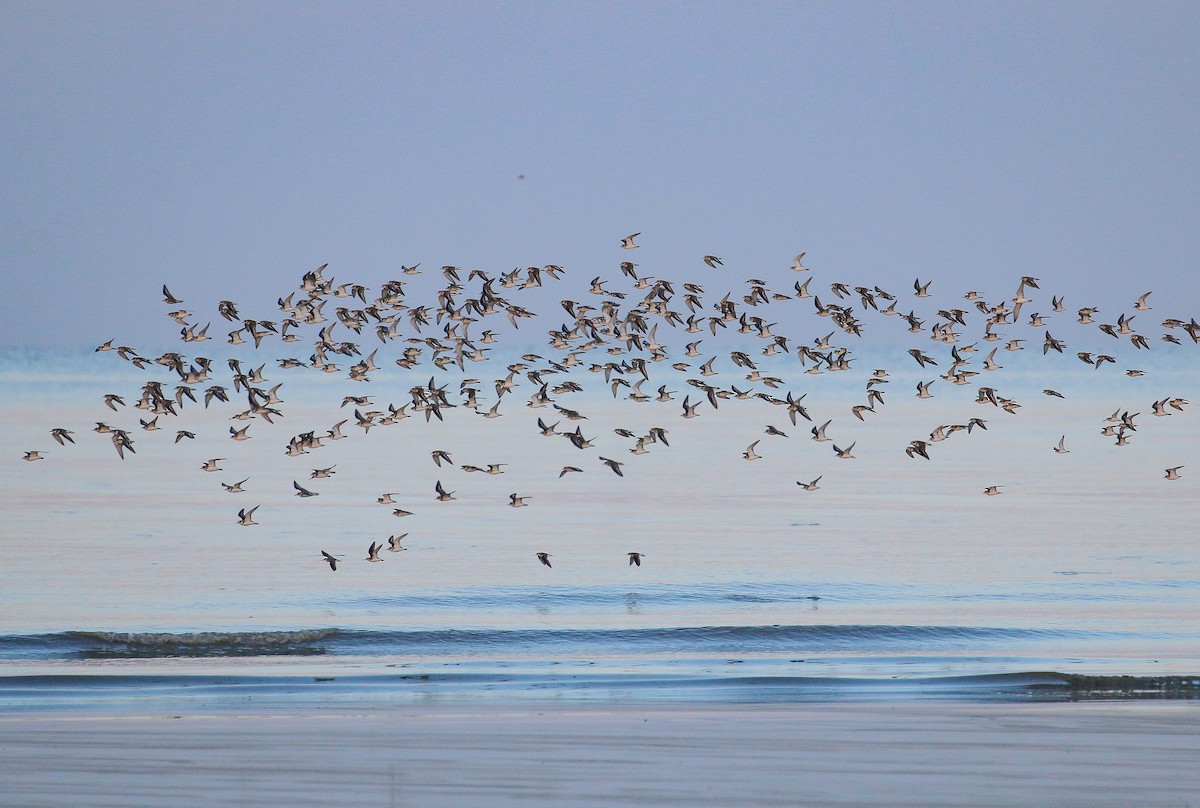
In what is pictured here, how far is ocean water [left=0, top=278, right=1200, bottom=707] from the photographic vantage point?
22.3 meters

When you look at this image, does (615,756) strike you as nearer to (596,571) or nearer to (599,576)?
(599,576)

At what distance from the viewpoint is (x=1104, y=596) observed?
92.3 ft

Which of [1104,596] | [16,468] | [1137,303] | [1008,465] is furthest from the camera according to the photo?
[1008,465]

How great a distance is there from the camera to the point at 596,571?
31031mm

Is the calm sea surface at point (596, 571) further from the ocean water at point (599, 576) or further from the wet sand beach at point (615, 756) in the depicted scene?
the wet sand beach at point (615, 756)

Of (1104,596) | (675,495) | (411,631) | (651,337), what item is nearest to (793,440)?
(675,495)

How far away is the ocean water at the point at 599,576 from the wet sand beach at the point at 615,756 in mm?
1538

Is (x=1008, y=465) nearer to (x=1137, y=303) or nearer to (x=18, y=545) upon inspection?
(x=1137, y=303)

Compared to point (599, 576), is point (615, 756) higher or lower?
lower

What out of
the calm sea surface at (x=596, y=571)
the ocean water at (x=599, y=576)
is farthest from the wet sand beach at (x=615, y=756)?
the calm sea surface at (x=596, y=571)

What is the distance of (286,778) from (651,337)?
84.0 feet

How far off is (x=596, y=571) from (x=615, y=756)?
45.9 ft

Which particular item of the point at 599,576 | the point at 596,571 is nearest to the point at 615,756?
the point at 599,576

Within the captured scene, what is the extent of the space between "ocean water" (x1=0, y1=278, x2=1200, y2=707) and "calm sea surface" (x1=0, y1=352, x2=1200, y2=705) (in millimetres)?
97
